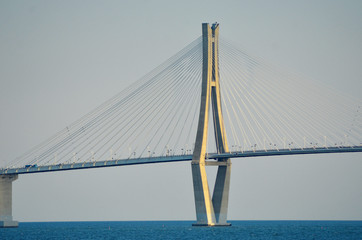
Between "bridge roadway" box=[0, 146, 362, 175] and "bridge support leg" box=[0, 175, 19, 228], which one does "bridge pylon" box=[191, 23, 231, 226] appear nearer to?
"bridge roadway" box=[0, 146, 362, 175]

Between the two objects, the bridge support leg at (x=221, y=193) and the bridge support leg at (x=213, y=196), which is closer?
the bridge support leg at (x=213, y=196)

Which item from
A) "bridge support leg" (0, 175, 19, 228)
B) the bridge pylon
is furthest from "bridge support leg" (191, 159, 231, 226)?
"bridge support leg" (0, 175, 19, 228)

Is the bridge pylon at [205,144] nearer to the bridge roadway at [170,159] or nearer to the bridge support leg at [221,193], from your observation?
the bridge support leg at [221,193]

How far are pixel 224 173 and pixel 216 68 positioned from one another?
12.5 metres

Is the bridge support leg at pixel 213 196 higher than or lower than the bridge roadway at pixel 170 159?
lower

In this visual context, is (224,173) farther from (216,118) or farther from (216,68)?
(216,68)

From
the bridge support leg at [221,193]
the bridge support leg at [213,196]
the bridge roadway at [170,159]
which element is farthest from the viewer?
the bridge support leg at [221,193]

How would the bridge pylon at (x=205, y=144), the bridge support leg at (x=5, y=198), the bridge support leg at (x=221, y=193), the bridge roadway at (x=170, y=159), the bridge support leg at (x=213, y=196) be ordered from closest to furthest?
the bridge roadway at (x=170, y=159), the bridge pylon at (x=205, y=144), the bridge support leg at (x=213, y=196), the bridge support leg at (x=221, y=193), the bridge support leg at (x=5, y=198)

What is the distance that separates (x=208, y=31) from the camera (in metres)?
82.8

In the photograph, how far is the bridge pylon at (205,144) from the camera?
7925 centimetres

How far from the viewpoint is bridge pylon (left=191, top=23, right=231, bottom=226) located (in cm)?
7925

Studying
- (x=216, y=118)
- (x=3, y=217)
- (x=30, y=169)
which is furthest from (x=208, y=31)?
(x=3, y=217)

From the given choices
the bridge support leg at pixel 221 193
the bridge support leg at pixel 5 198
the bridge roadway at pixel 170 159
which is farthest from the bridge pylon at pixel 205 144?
the bridge support leg at pixel 5 198

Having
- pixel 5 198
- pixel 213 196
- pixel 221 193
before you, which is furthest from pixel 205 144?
pixel 5 198
